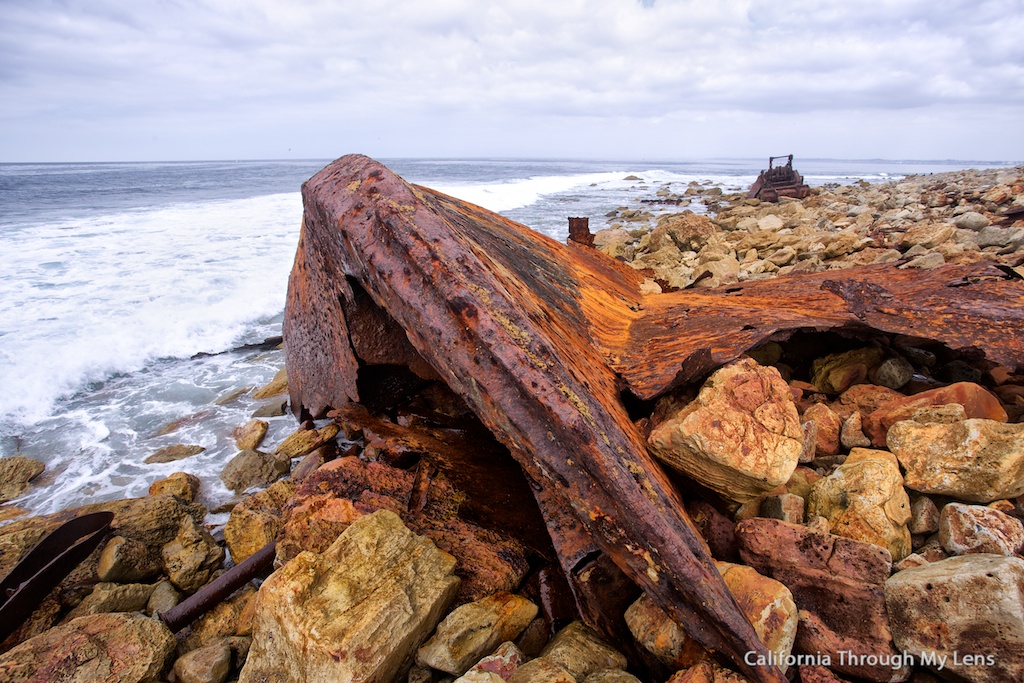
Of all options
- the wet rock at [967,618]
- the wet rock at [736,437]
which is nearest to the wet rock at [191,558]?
the wet rock at [736,437]

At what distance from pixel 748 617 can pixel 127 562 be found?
2899 mm

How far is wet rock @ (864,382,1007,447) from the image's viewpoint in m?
2.26

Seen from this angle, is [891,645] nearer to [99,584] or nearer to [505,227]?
[505,227]

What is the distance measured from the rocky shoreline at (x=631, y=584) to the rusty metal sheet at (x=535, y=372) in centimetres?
24

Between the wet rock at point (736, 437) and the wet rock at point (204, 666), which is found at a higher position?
the wet rock at point (736, 437)

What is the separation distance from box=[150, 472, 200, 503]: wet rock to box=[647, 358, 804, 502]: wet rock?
124 inches

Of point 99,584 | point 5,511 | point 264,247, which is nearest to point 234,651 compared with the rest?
point 99,584

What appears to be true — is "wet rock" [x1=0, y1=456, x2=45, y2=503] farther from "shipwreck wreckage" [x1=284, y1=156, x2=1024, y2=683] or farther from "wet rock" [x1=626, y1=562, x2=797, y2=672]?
"wet rock" [x1=626, y1=562, x2=797, y2=672]

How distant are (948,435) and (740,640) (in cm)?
134

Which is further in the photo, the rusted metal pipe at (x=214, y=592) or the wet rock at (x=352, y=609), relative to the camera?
→ the rusted metal pipe at (x=214, y=592)

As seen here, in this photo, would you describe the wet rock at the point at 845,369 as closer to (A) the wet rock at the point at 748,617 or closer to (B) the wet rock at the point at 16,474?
(A) the wet rock at the point at 748,617

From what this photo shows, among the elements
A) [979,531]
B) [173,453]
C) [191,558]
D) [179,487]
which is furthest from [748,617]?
[173,453]

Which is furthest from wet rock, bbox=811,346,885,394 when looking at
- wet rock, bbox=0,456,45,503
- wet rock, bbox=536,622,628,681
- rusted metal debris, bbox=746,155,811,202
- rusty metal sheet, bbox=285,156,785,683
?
rusted metal debris, bbox=746,155,811,202

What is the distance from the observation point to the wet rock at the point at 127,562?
2595 millimetres
